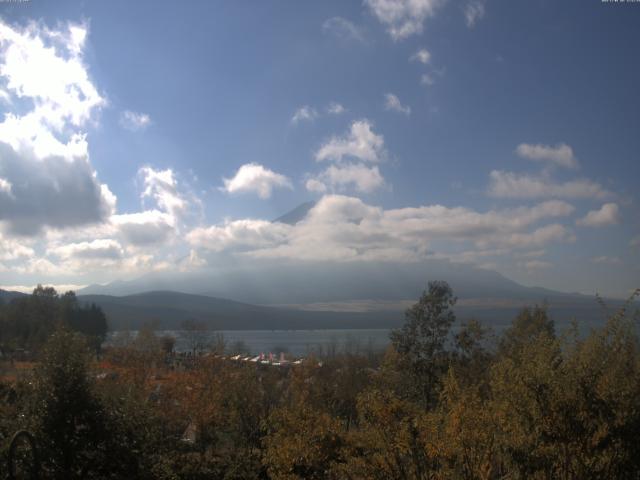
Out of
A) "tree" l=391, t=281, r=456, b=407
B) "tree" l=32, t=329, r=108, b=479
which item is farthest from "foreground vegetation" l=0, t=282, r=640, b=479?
"tree" l=391, t=281, r=456, b=407

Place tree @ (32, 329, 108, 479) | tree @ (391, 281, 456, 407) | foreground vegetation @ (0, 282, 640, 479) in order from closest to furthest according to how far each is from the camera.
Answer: foreground vegetation @ (0, 282, 640, 479) < tree @ (32, 329, 108, 479) < tree @ (391, 281, 456, 407)

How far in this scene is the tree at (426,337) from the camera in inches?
803

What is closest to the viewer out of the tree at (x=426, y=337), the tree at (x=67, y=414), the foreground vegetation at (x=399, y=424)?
the foreground vegetation at (x=399, y=424)

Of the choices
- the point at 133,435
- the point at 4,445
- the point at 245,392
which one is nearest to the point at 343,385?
the point at 245,392

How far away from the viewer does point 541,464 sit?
8.20m

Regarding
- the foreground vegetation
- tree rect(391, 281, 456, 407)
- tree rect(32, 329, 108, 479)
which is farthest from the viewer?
tree rect(391, 281, 456, 407)

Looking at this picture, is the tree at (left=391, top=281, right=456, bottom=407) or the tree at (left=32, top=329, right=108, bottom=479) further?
the tree at (left=391, top=281, right=456, bottom=407)

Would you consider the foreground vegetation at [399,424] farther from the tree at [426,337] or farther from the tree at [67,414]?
the tree at [426,337]

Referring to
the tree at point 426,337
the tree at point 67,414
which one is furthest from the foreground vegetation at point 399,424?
the tree at point 426,337

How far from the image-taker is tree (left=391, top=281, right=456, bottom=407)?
20.4 metres

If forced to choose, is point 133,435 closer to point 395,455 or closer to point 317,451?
point 317,451

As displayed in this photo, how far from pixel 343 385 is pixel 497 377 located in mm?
19893

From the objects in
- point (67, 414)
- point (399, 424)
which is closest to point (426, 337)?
point (399, 424)

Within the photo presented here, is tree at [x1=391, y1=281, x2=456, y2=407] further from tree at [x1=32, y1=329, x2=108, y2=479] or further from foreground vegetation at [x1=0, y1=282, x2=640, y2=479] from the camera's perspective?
tree at [x1=32, y1=329, x2=108, y2=479]
